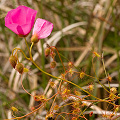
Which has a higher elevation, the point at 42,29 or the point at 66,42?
the point at 42,29

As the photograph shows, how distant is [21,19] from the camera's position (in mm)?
333

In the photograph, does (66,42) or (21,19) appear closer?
(21,19)

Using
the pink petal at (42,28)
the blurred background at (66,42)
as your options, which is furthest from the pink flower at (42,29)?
the blurred background at (66,42)

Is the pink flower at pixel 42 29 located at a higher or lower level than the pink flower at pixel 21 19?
lower

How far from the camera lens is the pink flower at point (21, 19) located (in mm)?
314

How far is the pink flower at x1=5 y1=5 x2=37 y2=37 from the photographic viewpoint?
31cm

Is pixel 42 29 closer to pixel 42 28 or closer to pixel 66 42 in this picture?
pixel 42 28

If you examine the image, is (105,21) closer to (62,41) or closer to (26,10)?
(62,41)

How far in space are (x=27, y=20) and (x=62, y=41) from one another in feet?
2.72

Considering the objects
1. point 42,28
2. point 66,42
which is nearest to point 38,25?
point 42,28

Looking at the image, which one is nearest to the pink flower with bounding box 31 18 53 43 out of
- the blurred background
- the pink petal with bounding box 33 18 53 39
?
the pink petal with bounding box 33 18 53 39

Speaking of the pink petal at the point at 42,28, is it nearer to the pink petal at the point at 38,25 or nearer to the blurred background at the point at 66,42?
the pink petal at the point at 38,25

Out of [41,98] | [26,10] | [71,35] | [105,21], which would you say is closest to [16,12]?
[26,10]

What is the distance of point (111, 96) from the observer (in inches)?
13.4
